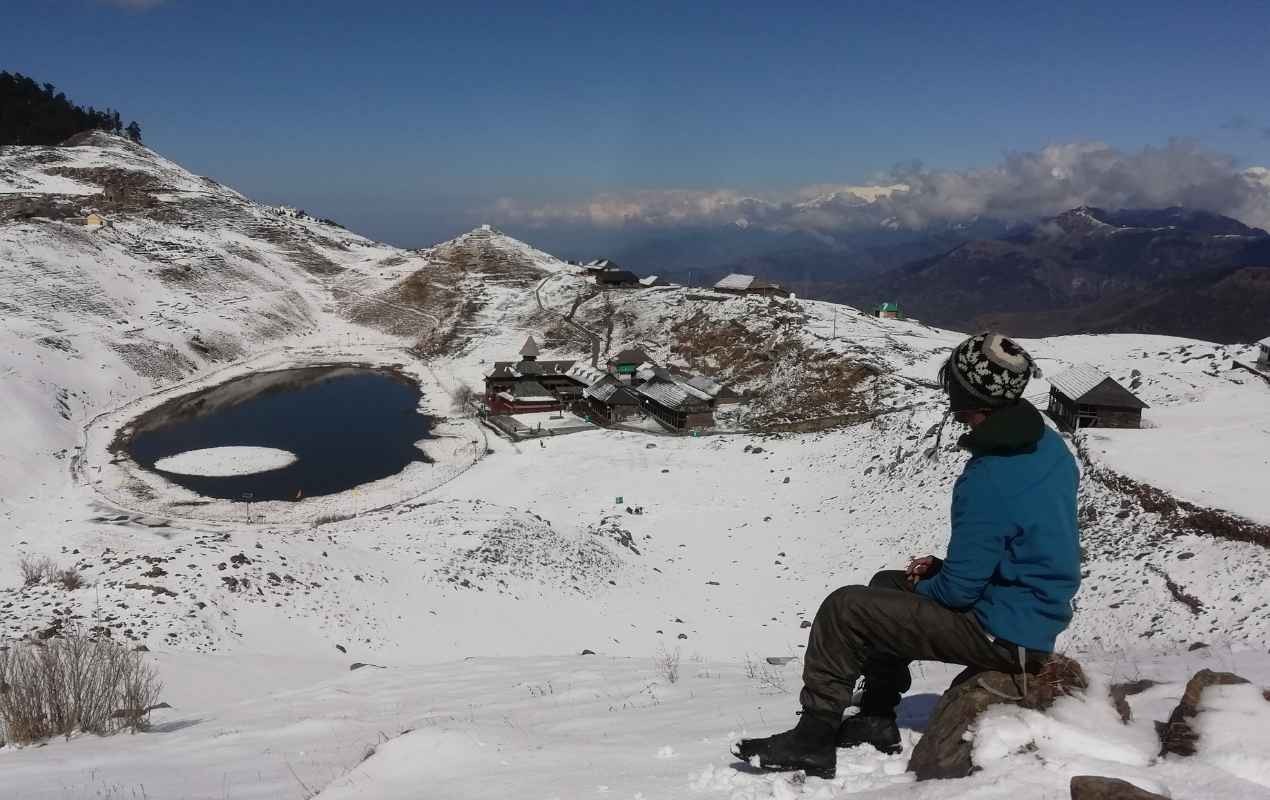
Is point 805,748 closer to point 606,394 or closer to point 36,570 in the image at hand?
point 36,570

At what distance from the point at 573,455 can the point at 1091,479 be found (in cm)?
2888

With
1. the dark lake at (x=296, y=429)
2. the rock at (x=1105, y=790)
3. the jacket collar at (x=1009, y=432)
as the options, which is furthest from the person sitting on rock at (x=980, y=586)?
the dark lake at (x=296, y=429)

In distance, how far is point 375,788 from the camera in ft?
16.8

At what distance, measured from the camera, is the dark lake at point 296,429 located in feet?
135

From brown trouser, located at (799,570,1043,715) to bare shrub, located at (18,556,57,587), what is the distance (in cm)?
2168

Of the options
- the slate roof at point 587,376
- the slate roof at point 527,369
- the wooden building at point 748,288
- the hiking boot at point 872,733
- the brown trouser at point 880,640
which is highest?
the wooden building at point 748,288

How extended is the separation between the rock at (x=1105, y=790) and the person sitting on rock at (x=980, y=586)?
3.53 feet

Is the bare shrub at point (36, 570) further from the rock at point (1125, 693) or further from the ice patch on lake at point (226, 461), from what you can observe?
the rock at point (1125, 693)

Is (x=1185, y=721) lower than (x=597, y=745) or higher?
higher

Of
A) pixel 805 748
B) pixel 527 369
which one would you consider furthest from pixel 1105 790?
pixel 527 369

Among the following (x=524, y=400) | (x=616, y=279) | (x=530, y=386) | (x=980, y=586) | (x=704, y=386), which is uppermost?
(x=616, y=279)

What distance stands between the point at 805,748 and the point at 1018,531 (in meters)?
2.12

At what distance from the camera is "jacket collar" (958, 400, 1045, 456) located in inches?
183

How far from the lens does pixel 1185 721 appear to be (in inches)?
166
